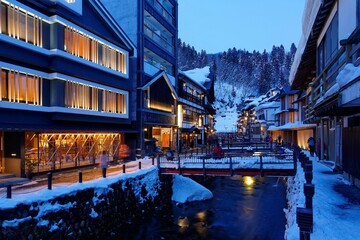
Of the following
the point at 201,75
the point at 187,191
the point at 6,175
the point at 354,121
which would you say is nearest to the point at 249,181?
the point at 187,191

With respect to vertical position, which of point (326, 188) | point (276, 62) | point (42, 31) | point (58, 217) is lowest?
point (58, 217)

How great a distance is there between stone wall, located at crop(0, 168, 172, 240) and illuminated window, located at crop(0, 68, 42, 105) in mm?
7154

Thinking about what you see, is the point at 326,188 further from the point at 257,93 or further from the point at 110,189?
the point at 257,93

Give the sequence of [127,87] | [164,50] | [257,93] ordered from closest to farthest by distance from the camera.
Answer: [127,87]
[164,50]
[257,93]

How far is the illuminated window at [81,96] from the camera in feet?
77.7

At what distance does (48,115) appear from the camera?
2231 cm

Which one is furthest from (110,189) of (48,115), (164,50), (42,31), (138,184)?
(164,50)

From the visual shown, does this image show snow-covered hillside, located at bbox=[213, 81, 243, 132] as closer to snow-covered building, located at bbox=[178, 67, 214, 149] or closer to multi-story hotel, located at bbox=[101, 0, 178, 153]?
snow-covered building, located at bbox=[178, 67, 214, 149]

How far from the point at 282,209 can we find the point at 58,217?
1606 centimetres

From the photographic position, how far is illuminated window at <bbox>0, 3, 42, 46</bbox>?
61.5ft

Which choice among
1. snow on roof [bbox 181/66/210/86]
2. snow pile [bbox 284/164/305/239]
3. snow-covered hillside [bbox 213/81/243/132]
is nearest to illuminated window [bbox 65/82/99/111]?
snow pile [bbox 284/164/305/239]

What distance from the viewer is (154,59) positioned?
4103 centimetres

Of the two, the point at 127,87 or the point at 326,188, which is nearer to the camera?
the point at 326,188

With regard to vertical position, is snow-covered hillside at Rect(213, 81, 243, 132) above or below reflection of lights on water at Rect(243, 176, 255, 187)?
above
